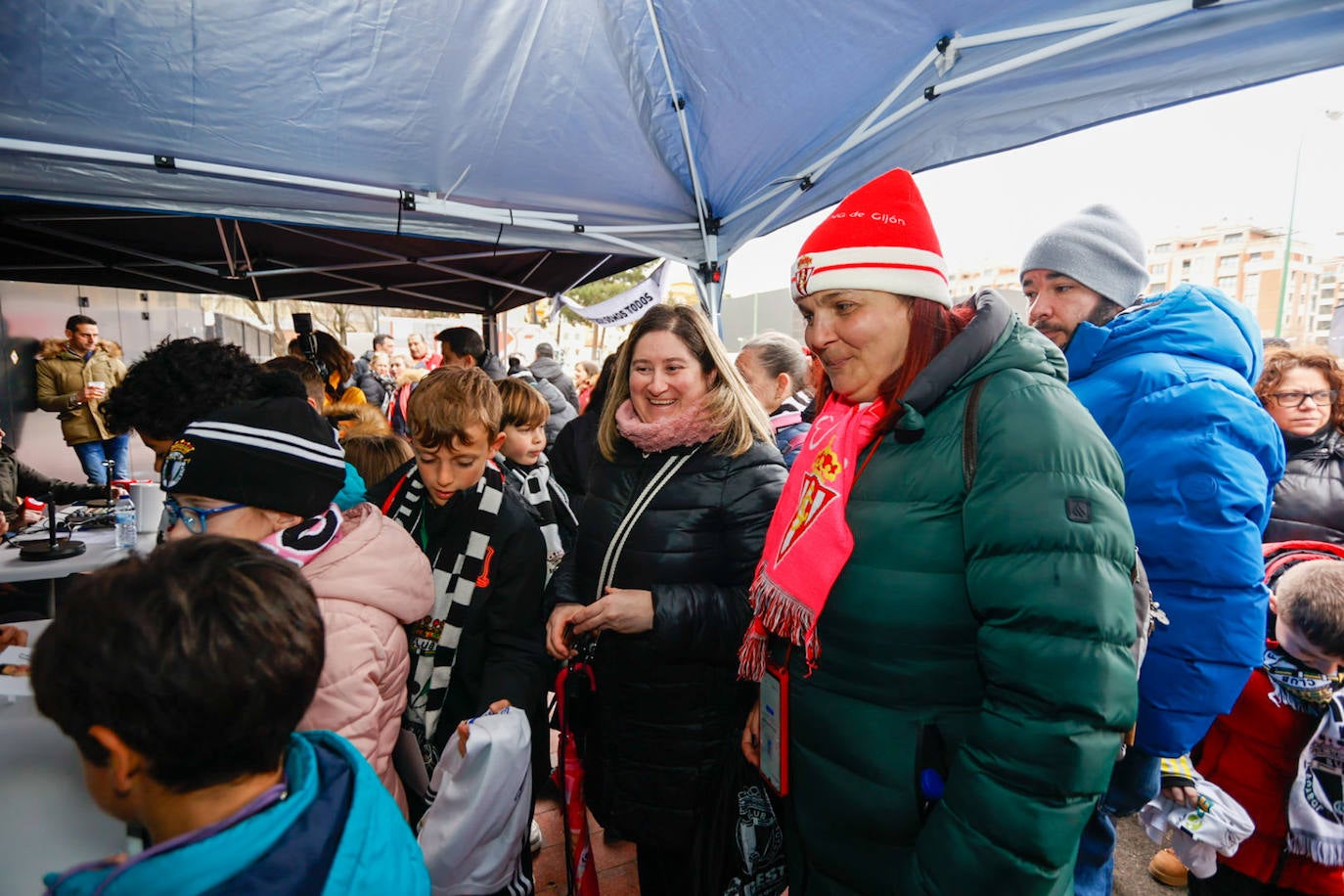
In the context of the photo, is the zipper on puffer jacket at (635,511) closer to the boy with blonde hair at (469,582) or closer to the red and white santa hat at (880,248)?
the boy with blonde hair at (469,582)

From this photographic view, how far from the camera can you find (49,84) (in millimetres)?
2715

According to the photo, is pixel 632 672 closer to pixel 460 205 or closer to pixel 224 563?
pixel 224 563

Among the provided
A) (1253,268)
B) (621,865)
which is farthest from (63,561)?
(1253,268)

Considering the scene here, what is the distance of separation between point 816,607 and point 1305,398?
9.00ft

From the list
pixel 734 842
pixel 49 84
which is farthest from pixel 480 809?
pixel 49 84

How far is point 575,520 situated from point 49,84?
9.67ft

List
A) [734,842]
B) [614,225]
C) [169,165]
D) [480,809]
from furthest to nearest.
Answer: [614,225]
[169,165]
[734,842]
[480,809]

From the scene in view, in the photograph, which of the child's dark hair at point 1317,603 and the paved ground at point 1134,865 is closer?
the child's dark hair at point 1317,603

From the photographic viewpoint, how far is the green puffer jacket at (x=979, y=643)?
922 mm

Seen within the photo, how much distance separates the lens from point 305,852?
823 millimetres

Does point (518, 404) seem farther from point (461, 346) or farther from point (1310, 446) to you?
point (1310, 446)

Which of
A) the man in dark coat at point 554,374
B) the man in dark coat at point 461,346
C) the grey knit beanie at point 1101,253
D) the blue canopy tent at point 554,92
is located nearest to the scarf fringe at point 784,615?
the grey knit beanie at point 1101,253

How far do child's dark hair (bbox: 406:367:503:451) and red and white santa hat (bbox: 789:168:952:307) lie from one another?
105cm

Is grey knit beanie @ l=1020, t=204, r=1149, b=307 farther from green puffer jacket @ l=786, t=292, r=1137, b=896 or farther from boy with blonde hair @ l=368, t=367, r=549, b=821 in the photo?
boy with blonde hair @ l=368, t=367, r=549, b=821
